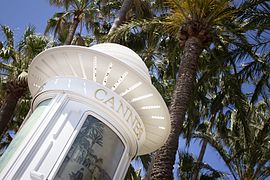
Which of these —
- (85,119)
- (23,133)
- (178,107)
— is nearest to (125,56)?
(85,119)

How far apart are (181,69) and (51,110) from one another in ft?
19.0

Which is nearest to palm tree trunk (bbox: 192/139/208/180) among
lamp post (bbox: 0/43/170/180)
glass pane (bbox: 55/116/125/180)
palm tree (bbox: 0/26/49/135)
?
palm tree (bbox: 0/26/49/135)

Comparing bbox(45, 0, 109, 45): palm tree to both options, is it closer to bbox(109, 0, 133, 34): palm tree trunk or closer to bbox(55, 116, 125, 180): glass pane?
bbox(109, 0, 133, 34): palm tree trunk

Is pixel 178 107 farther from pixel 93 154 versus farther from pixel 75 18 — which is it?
pixel 75 18

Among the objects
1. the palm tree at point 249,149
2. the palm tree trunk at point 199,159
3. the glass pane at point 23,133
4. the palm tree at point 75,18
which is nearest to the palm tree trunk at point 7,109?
the palm tree at point 75,18

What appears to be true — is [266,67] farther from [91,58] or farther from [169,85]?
[91,58]

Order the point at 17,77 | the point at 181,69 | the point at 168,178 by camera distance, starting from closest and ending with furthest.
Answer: the point at 168,178
the point at 181,69
the point at 17,77

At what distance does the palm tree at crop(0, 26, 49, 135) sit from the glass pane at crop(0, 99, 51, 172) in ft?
35.1

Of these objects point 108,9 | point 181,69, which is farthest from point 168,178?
point 108,9

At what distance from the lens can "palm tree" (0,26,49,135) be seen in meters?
13.7

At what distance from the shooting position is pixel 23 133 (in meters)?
2.98

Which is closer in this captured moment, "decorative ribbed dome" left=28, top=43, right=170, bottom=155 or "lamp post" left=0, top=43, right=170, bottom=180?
"lamp post" left=0, top=43, right=170, bottom=180

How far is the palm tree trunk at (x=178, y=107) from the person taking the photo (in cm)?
658

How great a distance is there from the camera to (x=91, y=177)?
281 cm
